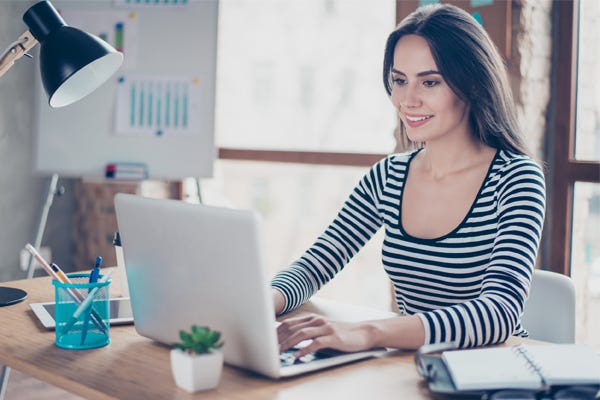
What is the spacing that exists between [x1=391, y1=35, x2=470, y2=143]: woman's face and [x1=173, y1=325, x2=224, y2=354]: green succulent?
77cm

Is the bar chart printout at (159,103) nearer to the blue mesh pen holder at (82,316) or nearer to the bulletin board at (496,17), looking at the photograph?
the bulletin board at (496,17)

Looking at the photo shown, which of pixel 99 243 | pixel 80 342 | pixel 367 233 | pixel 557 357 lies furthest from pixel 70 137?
pixel 557 357

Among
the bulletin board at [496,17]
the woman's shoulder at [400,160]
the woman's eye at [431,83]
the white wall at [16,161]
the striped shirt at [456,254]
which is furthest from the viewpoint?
the white wall at [16,161]

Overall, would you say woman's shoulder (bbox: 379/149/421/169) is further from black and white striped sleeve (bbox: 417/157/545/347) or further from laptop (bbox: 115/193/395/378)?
laptop (bbox: 115/193/395/378)

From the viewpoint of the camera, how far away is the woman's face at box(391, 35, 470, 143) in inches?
61.2

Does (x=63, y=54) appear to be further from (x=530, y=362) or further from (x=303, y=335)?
(x=530, y=362)

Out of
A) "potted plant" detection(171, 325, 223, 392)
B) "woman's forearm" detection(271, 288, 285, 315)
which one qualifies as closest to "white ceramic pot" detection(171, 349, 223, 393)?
"potted plant" detection(171, 325, 223, 392)

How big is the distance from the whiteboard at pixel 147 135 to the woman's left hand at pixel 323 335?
184 centimetres

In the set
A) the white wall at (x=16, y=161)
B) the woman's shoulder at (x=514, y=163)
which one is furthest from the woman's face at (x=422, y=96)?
the white wall at (x=16, y=161)

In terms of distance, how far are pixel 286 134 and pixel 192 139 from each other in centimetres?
105

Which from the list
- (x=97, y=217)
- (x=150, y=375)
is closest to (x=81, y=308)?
(x=150, y=375)

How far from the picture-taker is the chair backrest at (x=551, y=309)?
147cm

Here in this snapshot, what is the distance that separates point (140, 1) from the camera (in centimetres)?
288

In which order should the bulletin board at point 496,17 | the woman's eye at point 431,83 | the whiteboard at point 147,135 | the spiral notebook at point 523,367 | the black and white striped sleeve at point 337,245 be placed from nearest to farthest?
the spiral notebook at point 523,367 < the black and white striped sleeve at point 337,245 < the woman's eye at point 431,83 < the bulletin board at point 496,17 < the whiteboard at point 147,135
